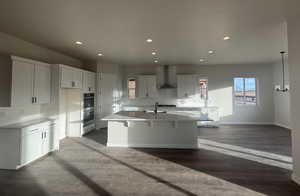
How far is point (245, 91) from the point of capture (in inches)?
302

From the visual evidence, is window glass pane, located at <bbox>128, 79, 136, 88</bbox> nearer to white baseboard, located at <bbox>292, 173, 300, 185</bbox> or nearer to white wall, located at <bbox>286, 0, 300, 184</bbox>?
white wall, located at <bbox>286, 0, 300, 184</bbox>

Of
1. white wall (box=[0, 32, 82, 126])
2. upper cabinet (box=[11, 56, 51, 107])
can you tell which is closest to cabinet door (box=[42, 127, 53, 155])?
white wall (box=[0, 32, 82, 126])

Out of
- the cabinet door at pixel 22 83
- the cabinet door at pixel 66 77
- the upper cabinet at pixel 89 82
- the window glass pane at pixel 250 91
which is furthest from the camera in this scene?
the window glass pane at pixel 250 91

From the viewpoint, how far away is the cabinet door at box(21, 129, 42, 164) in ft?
10.4

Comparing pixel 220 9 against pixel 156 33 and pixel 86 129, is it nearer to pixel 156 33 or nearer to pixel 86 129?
pixel 156 33

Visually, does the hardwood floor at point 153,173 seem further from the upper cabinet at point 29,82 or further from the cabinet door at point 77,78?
the cabinet door at point 77,78

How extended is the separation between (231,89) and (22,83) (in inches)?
308

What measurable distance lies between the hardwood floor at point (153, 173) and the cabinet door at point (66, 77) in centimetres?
174

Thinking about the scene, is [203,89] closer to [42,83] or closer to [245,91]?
[245,91]

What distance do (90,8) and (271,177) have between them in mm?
4064

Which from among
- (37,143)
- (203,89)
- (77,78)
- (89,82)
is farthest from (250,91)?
(37,143)

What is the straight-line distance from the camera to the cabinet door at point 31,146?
10.4 ft

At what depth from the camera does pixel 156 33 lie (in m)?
3.60

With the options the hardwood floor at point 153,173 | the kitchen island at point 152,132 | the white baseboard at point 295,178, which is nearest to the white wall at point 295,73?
the white baseboard at point 295,178
